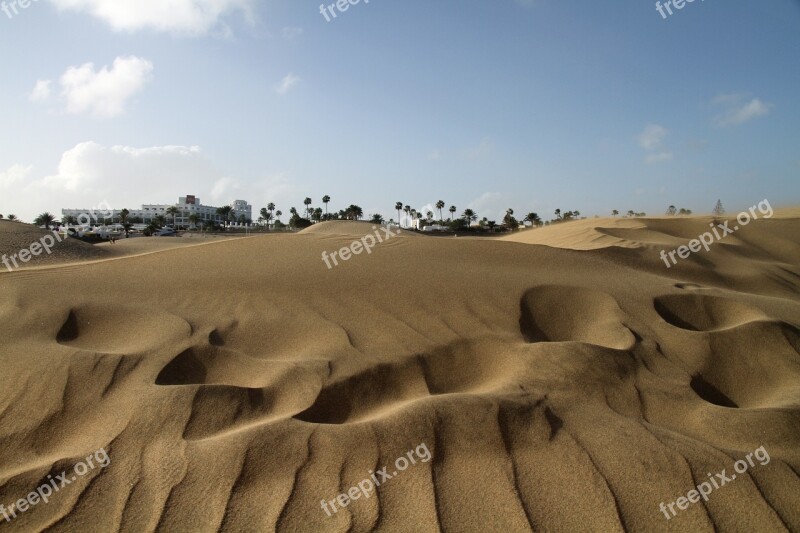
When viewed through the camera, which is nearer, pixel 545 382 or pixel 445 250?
pixel 545 382

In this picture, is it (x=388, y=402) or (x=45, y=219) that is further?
(x=45, y=219)

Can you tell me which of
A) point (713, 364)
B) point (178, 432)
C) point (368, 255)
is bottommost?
point (713, 364)

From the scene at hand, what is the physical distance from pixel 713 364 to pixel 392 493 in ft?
11.2

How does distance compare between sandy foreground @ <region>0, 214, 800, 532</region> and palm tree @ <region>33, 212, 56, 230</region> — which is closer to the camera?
sandy foreground @ <region>0, 214, 800, 532</region>

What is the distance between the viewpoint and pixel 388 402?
3486 mm

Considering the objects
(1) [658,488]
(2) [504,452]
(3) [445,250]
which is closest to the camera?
(1) [658,488]

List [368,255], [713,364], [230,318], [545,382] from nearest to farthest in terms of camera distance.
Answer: [545,382] → [713,364] → [230,318] → [368,255]

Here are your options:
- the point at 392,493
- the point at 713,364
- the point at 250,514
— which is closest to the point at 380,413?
the point at 392,493

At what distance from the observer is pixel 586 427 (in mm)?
3090

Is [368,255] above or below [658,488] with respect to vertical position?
above

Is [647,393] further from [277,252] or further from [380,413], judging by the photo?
[277,252]

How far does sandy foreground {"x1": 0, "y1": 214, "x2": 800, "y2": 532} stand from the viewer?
2523 millimetres

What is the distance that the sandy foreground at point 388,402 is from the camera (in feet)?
8.28

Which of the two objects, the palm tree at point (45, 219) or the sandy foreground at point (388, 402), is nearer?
the sandy foreground at point (388, 402)
